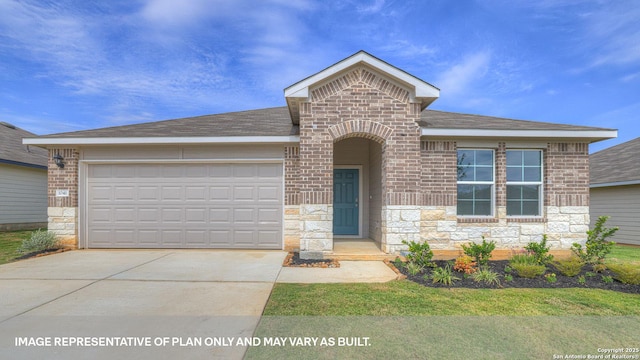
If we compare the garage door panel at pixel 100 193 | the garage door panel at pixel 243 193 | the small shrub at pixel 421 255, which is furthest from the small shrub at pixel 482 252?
the garage door panel at pixel 100 193

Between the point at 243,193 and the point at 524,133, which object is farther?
the point at 243,193

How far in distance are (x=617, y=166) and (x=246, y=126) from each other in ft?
50.3

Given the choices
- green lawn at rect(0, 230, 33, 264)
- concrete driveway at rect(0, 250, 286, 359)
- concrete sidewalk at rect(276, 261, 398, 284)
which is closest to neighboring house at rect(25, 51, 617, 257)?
concrete sidewalk at rect(276, 261, 398, 284)

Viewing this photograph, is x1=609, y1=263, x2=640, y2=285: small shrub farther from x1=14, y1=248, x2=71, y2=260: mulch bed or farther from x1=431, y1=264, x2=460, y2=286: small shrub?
x1=14, y1=248, x2=71, y2=260: mulch bed

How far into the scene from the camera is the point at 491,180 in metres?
8.05

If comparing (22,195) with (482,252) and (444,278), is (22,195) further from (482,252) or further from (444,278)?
(482,252)

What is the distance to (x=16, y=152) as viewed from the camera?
13477 mm

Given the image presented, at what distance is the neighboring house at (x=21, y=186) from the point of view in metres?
12.3

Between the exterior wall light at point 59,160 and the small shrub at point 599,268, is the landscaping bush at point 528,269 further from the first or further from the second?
the exterior wall light at point 59,160

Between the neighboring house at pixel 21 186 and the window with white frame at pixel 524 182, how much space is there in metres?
17.4

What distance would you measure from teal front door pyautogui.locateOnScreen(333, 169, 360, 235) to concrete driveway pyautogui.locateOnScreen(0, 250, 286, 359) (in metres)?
3.46

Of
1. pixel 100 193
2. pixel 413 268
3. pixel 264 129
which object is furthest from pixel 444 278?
pixel 100 193

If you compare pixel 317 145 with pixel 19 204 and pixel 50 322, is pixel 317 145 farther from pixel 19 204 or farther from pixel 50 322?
pixel 19 204

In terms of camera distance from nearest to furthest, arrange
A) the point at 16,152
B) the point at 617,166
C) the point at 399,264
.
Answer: the point at 399,264 < the point at 617,166 < the point at 16,152
